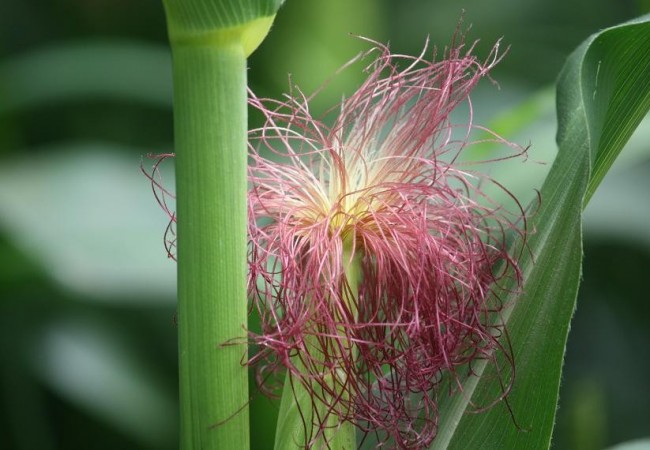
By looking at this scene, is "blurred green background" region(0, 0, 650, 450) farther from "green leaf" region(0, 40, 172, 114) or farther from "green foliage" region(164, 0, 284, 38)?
"green foliage" region(164, 0, 284, 38)

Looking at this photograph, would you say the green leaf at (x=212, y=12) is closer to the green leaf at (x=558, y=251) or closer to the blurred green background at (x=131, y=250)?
the green leaf at (x=558, y=251)

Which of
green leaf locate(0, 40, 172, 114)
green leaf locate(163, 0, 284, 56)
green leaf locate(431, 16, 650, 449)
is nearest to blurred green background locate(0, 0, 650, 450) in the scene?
green leaf locate(0, 40, 172, 114)

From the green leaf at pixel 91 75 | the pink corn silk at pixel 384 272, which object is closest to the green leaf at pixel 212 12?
the pink corn silk at pixel 384 272

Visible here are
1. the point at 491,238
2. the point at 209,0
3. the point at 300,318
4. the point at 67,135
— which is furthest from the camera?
the point at 67,135

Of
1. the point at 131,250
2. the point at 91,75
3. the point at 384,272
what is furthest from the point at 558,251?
the point at 91,75

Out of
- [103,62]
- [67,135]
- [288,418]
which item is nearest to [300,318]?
[288,418]

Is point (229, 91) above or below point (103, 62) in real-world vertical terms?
below

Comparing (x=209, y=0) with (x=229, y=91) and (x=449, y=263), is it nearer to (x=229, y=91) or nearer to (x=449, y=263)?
(x=229, y=91)
